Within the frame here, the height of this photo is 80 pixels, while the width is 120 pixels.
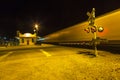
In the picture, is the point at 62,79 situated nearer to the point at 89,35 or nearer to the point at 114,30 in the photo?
the point at 114,30

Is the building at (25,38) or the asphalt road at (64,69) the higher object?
the building at (25,38)

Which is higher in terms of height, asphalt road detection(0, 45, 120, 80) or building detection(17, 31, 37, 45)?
building detection(17, 31, 37, 45)

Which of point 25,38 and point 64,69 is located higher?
point 25,38

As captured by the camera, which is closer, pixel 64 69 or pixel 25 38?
pixel 64 69

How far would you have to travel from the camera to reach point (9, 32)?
81.1 metres

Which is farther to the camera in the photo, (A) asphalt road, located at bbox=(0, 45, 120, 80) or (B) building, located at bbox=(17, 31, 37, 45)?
(B) building, located at bbox=(17, 31, 37, 45)

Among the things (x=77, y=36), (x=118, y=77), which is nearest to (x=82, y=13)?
(x=77, y=36)

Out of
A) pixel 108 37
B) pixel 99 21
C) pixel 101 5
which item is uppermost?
pixel 101 5

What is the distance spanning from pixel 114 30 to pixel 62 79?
690 cm

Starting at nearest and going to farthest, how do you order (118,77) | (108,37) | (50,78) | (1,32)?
(118,77)
(50,78)
(108,37)
(1,32)

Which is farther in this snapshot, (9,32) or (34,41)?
(9,32)

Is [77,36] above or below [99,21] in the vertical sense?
below

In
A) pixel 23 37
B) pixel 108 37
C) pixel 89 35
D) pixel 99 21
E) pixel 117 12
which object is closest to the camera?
pixel 117 12

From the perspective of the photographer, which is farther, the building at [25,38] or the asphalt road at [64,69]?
the building at [25,38]
